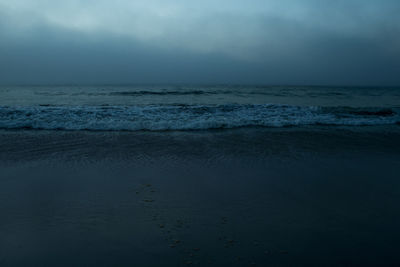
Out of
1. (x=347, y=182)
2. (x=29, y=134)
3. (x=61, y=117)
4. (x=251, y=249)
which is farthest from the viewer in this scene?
(x=61, y=117)

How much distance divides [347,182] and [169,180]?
3.02 metres

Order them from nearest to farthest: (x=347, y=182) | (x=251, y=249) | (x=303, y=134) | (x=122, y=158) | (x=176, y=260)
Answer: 1. (x=176, y=260)
2. (x=251, y=249)
3. (x=347, y=182)
4. (x=122, y=158)
5. (x=303, y=134)

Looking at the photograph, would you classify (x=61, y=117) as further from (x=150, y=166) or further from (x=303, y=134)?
(x=303, y=134)

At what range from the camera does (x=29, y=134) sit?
738 cm

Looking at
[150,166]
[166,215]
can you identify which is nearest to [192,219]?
[166,215]

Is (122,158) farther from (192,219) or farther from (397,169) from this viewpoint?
(397,169)

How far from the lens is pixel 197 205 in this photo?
3.27 m

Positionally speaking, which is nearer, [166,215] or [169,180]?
[166,215]

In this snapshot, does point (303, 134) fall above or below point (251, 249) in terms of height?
above

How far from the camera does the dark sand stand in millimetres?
2344

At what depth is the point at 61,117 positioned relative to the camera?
32.3 feet

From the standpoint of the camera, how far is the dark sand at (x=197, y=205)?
2344 mm

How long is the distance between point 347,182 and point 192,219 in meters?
2.86

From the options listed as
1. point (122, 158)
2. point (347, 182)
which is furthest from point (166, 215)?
point (347, 182)
